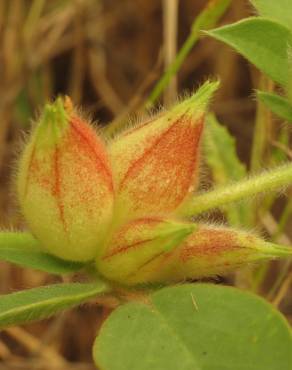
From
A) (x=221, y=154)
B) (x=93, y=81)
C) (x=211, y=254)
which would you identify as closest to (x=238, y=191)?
(x=211, y=254)

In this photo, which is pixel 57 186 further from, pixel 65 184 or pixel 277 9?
pixel 277 9

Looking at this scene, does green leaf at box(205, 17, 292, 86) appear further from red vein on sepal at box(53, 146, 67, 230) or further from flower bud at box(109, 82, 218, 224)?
red vein on sepal at box(53, 146, 67, 230)

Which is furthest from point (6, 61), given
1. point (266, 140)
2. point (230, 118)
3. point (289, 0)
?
point (289, 0)

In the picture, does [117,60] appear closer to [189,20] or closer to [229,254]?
[189,20]

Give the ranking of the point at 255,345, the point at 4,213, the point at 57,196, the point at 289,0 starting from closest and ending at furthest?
the point at 255,345
the point at 57,196
the point at 289,0
the point at 4,213

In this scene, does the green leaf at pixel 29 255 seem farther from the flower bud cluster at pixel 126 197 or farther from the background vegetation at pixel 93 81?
the background vegetation at pixel 93 81

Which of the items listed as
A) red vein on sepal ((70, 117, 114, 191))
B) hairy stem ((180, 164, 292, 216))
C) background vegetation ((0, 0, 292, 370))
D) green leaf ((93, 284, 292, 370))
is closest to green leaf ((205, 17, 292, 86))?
hairy stem ((180, 164, 292, 216))
